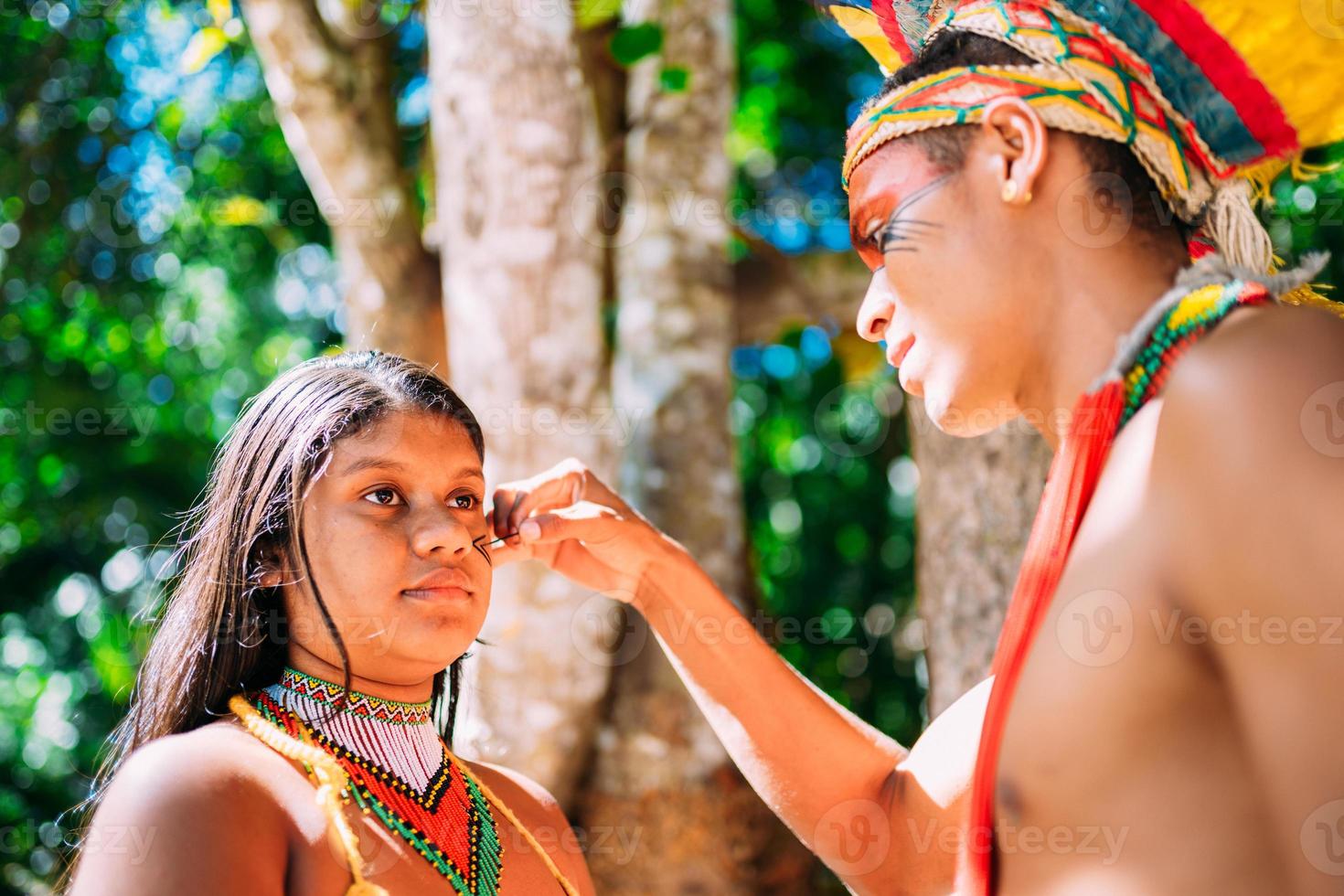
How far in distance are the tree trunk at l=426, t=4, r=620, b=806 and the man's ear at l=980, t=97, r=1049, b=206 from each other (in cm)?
221

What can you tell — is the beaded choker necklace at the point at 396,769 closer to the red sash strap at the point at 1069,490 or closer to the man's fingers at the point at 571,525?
the man's fingers at the point at 571,525

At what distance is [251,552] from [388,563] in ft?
0.90

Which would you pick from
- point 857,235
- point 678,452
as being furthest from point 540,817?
point 678,452

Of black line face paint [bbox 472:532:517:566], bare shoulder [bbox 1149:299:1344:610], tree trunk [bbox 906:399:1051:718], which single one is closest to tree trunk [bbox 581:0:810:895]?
tree trunk [bbox 906:399:1051:718]

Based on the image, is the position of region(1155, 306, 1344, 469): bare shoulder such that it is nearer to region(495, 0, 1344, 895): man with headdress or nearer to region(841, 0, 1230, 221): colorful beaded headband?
region(495, 0, 1344, 895): man with headdress

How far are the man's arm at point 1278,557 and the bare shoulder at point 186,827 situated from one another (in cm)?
129

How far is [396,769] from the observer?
2.14 metres

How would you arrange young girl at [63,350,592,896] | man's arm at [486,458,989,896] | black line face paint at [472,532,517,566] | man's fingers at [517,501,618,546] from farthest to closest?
1. man's fingers at [517,501,618,546]
2. man's arm at [486,458,989,896]
3. black line face paint at [472,532,517,566]
4. young girl at [63,350,592,896]

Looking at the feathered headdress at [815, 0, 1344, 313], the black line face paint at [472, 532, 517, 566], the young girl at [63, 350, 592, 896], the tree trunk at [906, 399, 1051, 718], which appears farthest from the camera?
the tree trunk at [906, 399, 1051, 718]

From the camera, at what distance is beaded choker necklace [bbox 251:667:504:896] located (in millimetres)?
2070

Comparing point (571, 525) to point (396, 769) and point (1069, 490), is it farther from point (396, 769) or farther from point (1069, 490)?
point (1069, 490)

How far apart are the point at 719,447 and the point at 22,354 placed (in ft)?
14.5

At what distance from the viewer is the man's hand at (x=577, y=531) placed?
8.35ft

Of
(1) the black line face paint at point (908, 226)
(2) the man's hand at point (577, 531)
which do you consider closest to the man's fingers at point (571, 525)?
(2) the man's hand at point (577, 531)
